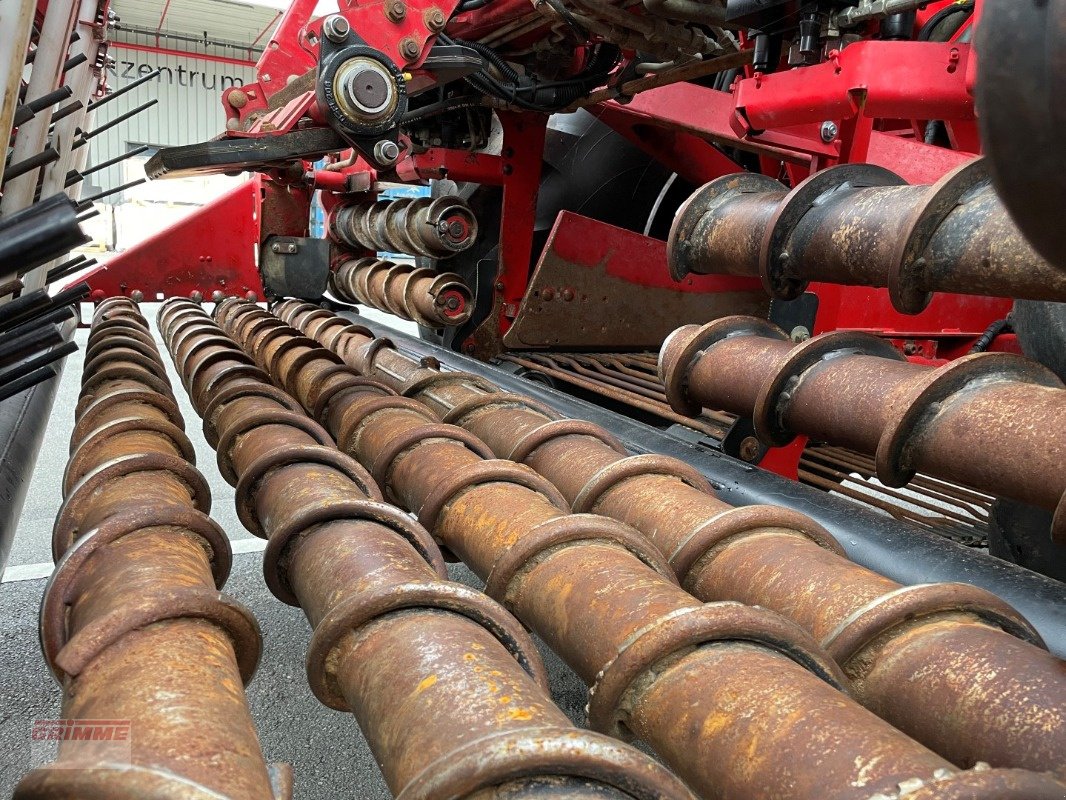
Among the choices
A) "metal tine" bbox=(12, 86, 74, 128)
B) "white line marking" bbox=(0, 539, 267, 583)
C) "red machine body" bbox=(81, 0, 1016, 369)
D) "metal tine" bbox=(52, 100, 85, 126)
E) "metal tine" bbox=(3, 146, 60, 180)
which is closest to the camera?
"metal tine" bbox=(12, 86, 74, 128)

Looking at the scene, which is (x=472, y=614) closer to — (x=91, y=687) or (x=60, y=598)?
(x=91, y=687)

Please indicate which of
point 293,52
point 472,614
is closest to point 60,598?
point 472,614

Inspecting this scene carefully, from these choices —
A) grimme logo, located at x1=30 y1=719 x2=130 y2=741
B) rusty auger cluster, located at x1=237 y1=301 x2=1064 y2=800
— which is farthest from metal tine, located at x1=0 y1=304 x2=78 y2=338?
grimme logo, located at x1=30 y1=719 x2=130 y2=741

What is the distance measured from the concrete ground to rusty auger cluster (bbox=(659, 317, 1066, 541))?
1051mm

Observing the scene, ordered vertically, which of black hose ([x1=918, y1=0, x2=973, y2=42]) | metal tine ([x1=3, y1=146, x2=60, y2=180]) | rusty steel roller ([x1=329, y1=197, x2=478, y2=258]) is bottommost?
rusty steel roller ([x1=329, y1=197, x2=478, y2=258])

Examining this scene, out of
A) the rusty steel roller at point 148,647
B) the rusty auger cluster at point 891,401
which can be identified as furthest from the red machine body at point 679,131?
the rusty steel roller at point 148,647

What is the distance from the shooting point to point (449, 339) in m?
3.78

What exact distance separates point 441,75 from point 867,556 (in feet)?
7.05

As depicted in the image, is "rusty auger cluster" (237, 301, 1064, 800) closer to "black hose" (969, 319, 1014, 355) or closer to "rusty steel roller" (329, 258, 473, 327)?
"black hose" (969, 319, 1014, 355)

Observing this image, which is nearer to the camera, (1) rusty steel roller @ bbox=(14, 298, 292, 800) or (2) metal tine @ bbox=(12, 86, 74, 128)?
(1) rusty steel roller @ bbox=(14, 298, 292, 800)

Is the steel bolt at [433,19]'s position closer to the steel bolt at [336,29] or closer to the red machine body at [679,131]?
the red machine body at [679,131]

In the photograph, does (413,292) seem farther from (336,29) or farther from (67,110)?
(67,110)

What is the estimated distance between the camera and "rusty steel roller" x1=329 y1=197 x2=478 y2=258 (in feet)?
11.8

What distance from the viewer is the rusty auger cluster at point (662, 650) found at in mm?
726
